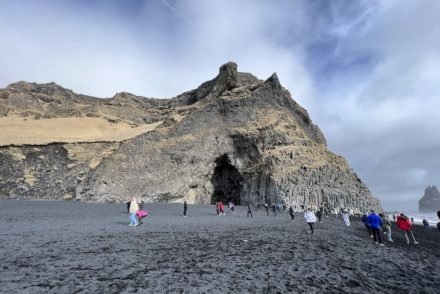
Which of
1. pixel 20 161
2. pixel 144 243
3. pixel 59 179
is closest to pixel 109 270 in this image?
pixel 144 243

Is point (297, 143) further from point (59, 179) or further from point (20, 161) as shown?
point (20, 161)

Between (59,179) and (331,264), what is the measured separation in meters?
51.3

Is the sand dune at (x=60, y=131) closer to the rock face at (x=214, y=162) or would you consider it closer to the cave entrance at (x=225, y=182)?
the rock face at (x=214, y=162)

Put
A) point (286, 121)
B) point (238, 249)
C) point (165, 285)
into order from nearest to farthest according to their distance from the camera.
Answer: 1. point (165, 285)
2. point (238, 249)
3. point (286, 121)

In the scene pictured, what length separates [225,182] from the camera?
217ft

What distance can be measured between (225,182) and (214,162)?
6299 millimetres

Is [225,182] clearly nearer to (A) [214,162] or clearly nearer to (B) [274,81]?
(A) [214,162]

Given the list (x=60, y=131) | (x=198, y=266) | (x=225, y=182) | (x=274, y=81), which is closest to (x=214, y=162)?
(x=225, y=182)

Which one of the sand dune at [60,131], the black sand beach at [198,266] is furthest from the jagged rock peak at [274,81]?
the black sand beach at [198,266]

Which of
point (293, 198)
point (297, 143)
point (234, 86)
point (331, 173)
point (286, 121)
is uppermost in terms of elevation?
point (234, 86)

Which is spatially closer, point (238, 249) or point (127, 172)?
point (238, 249)

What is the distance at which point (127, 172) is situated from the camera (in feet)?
171

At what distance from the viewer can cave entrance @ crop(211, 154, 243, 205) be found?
63594 mm

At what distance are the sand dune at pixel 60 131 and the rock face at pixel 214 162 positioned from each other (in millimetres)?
1375
